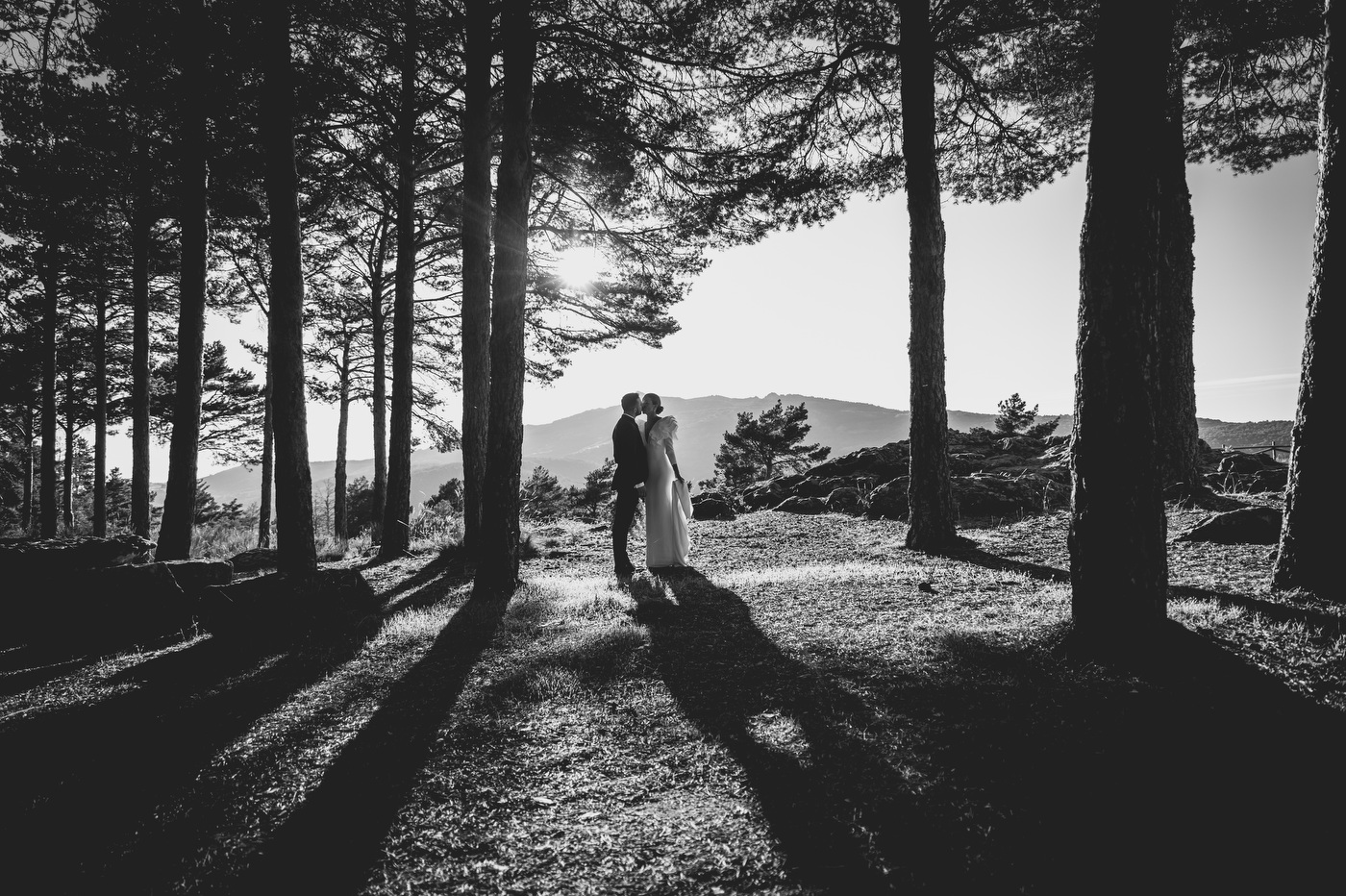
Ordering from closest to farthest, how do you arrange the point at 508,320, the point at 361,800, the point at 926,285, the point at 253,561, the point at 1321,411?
the point at 361,800 < the point at 1321,411 < the point at 508,320 < the point at 926,285 < the point at 253,561

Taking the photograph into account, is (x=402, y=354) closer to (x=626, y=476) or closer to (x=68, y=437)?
(x=626, y=476)

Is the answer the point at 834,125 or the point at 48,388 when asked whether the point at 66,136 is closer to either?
the point at 834,125

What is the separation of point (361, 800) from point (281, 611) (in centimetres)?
316

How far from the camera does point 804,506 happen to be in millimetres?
12555

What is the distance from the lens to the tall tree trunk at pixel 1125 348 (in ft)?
10.6

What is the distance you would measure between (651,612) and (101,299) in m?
20.8

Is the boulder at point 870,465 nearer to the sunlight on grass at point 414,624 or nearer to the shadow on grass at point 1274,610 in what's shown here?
the shadow on grass at point 1274,610

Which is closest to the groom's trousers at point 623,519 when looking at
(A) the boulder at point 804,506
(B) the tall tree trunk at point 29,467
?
(A) the boulder at point 804,506

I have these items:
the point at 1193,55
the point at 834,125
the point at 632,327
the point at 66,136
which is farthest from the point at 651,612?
the point at 1193,55

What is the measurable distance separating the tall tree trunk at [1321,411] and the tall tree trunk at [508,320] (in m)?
6.42

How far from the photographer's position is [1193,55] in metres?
8.22

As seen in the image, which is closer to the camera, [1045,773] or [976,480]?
[1045,773]

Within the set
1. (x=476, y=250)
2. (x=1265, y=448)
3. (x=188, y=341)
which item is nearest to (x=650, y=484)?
(x=476, y=250)

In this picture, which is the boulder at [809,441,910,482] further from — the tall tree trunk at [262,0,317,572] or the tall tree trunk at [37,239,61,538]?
the tall tree trunk at [37,239,61,538]
